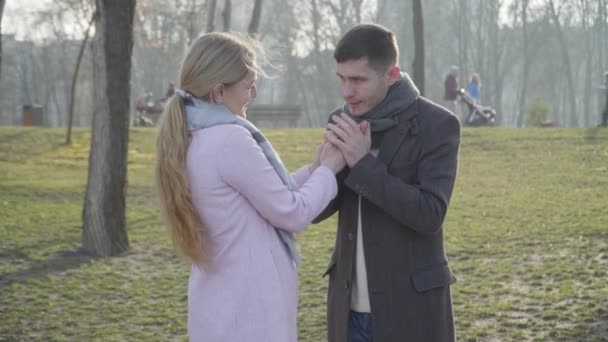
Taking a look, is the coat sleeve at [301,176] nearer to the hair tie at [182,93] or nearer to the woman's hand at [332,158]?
the woman's hand at [332,158]

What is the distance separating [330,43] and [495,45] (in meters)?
13.3

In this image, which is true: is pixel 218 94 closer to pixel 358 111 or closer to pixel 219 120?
pixel 219 120

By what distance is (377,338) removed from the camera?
312 centimetres

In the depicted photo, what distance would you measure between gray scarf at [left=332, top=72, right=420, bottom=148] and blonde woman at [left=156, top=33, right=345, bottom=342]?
0.96 feet

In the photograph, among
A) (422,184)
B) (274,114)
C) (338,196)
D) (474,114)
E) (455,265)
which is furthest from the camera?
(274,114)

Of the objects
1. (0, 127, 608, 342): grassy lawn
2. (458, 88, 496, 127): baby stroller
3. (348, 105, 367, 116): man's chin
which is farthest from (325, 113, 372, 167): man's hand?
(458, 88, 496, 127): baby stroller

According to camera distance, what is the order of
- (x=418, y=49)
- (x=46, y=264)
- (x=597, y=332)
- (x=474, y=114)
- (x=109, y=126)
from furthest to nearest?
(x=474, y=114) → (x=418, y=49) → (x=109, y=126) → (x=46, y=264) → (x=597, y=332)

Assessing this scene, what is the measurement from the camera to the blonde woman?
2.94m

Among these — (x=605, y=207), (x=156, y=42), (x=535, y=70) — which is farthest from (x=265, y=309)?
(x=535, y=70)

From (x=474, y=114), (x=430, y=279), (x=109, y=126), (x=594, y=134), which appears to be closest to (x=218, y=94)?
(x=430, y=279)

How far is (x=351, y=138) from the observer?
3.10m

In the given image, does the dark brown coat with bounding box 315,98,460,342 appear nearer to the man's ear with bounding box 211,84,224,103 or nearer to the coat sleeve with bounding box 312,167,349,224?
the coat sleeve with bounding box 312,167,349,224

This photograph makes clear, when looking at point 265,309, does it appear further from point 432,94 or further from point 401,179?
point 432,94

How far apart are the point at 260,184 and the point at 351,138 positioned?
41 cm
